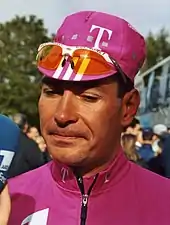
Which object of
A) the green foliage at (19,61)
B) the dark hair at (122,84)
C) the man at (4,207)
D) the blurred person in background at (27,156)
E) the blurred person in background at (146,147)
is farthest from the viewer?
the green foliage at (19,61)

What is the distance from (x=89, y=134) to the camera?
1.84m

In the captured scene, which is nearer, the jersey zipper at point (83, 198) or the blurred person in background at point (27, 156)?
the jersey zipper at point (83, 198)

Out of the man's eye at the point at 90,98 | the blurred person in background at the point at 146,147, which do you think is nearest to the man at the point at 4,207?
the man's eye at the point at 90,98

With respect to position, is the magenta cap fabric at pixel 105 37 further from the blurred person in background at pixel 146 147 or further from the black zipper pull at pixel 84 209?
the blurred person in background at pixel 146 147

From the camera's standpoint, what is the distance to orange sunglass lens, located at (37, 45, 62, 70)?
6.14 ft

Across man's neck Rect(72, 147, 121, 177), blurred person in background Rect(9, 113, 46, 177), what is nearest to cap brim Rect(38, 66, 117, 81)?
man's neck Rect(72, 147, 121, 177)

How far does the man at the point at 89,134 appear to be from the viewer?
6.04ft

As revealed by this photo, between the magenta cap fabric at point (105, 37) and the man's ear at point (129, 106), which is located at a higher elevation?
the magenta cap fabric at point (105, 37)

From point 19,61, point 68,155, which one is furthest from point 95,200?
point 19,61

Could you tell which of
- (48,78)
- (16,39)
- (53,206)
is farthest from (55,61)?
(16,39)

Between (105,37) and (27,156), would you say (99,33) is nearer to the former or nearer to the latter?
(105,37)

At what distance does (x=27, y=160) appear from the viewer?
4543 mm

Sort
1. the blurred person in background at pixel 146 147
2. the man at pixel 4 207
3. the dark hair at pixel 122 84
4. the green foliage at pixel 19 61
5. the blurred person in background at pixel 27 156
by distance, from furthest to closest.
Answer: the green foliage at pixel 19 61 → the blurred person in background at pixel 146 147 → the blurred person in background at pixel 27 156 → the dark hair at pixel 122 84 → the man at pixel 4 207

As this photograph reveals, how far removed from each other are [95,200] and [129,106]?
0.29 meters
